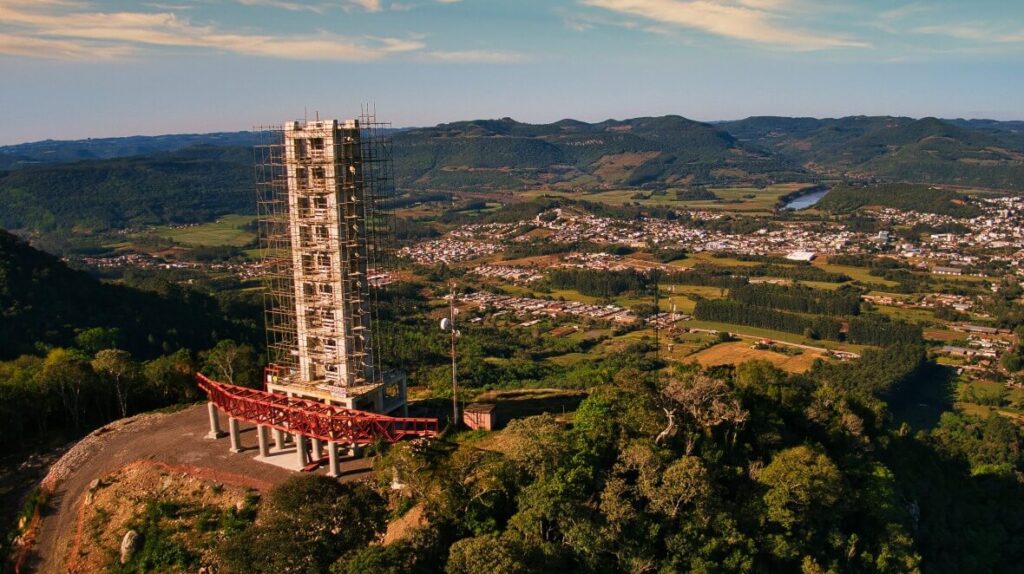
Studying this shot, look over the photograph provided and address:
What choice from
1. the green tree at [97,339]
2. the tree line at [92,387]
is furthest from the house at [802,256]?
the tree line at [92,387]

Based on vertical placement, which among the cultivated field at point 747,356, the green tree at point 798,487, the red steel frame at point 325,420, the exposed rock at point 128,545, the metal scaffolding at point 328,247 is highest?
the metal scaffolding at point 328,247

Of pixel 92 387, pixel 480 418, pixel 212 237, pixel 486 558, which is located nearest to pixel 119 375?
pixel 92 387

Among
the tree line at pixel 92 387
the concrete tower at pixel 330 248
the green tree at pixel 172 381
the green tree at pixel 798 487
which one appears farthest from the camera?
the green tree at pixel 172 381

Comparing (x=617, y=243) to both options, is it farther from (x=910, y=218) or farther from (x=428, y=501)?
(x=428, y=501)

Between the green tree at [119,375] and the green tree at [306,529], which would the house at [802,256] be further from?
the green tree at [306,529]

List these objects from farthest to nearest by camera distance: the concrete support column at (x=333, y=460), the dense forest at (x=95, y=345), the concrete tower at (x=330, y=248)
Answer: the dense forest at (x=95, y=345)
the concrete tower at (x=330, y=248)
the concrete support column at (x=333, y=460)

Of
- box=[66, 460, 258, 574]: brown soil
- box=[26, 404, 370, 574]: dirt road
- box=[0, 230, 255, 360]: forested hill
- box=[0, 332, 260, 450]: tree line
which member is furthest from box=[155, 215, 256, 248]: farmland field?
box=[66, 460, 258, 574]: brown soil
